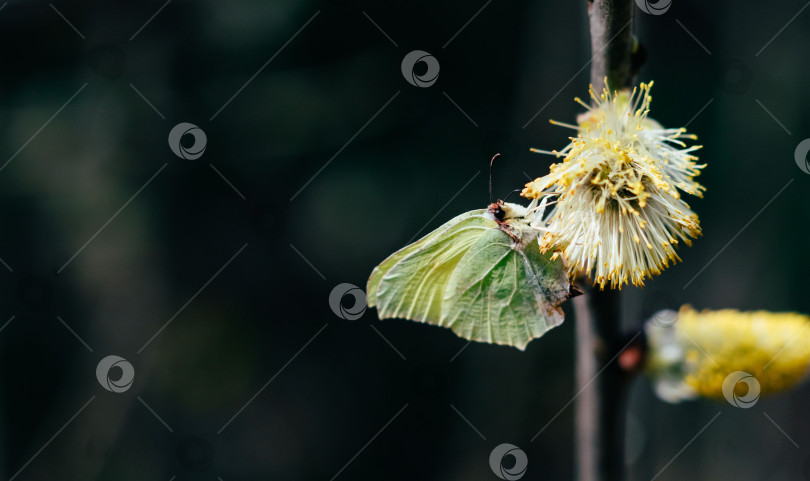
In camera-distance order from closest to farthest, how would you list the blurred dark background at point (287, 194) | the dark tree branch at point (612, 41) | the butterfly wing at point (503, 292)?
the dark tree branch at point (612, 41) → the butterfly wing at point (503, 292) → the blurred dark background at point (287, 194)

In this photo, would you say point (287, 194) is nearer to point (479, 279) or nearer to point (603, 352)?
point (479, 279)

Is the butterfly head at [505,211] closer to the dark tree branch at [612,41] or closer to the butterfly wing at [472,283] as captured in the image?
the butterfly wing at [472,283]

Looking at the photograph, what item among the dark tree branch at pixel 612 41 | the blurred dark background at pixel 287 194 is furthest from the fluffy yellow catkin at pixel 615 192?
the blurred dark background at pixel 287 194

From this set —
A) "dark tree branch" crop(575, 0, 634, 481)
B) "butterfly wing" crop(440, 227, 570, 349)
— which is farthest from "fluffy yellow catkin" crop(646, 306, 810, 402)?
"butterfly wing" crop(440, 227, 570, 349)

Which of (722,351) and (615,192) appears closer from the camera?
(615,192)

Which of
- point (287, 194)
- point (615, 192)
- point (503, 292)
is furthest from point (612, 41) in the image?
point (287, 194)

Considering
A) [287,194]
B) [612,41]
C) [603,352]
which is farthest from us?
[287,194]

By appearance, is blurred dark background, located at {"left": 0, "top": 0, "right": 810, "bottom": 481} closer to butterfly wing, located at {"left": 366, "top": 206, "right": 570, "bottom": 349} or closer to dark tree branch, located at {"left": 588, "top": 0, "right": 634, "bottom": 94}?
butterfly wing, located at {"left": 366, "top": 206, "right": 570, "bottom": 349}
